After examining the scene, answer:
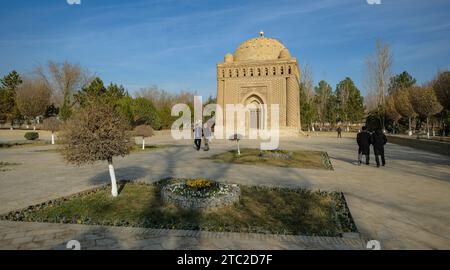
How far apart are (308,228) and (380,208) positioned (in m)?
2.15

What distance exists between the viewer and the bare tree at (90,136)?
6676 millimetres

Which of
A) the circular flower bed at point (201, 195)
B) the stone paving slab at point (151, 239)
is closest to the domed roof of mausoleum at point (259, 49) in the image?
the circular flower bed at point (201, 195)

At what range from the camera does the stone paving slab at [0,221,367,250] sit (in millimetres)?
4234

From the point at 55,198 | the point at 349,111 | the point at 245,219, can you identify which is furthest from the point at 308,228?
the point at 349,111

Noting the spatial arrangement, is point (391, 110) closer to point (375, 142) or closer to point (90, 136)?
point (375, 142)

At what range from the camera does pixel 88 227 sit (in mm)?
5027

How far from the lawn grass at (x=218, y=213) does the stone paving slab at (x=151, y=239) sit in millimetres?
293

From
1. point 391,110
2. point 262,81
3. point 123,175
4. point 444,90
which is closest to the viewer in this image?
point 123,175

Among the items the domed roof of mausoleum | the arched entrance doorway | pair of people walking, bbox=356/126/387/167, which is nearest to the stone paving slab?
pair of people walking, bbox=356/126/387/167

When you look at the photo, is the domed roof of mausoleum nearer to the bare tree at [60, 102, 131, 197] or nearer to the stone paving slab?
the bare tree at [60, 102, 131, 197]

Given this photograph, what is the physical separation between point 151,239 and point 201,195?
2.06 metres

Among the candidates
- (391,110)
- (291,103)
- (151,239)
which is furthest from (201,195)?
(391,110)

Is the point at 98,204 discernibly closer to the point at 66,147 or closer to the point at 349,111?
the point at 66,147

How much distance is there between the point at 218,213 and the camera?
5910 millimetres
